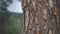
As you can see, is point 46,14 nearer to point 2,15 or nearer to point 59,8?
point 59,8

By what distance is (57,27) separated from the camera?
917 mm

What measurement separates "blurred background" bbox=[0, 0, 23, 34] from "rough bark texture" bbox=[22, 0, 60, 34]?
43 cm

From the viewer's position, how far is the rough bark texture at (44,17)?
88 cm

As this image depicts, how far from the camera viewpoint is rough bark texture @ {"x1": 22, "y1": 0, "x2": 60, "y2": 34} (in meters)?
0.88

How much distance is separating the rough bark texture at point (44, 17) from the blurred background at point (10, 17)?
0.43 meters

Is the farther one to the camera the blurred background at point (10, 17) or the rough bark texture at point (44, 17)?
the blurred background at point (10, 17)

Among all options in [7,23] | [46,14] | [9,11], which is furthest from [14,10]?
[46,14]

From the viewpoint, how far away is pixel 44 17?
89 centimetres

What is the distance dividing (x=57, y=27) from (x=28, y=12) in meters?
0.24

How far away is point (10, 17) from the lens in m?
1.35

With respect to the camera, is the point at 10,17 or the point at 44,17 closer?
the point at 44,17

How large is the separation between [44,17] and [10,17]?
560 millimetres

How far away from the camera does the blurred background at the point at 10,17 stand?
1303 mm

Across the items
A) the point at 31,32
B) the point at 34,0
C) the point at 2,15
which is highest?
the point at 34,0
